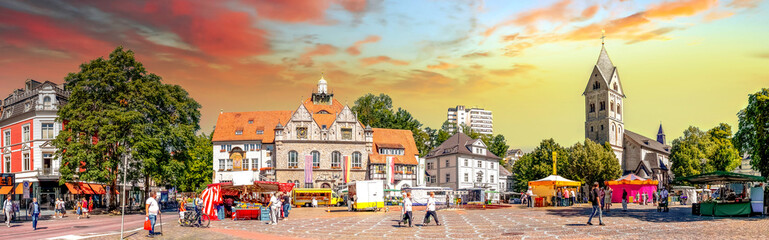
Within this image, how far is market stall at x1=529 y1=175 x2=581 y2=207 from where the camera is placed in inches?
2060

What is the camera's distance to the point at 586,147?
3585 inches

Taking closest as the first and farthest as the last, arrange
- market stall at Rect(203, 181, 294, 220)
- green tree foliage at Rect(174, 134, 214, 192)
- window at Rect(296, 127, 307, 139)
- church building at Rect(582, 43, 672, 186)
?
market stall at Rect(203, 181, 294, 220) → window at Rect(296, 127, 307, 139) → green tree foliage at Rect(174, 134, 214, 192) → church building at Rect(582, 43, 672, 186)

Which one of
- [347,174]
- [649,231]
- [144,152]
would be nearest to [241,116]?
[347,174]

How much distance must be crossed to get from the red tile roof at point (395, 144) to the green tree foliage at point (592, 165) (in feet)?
72.3

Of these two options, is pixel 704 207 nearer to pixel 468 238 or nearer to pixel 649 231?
pixel 649 231

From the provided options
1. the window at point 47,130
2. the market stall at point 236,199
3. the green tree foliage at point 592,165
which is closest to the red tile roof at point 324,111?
the green tree foliage at point 592,165

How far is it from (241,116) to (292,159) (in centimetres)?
1185

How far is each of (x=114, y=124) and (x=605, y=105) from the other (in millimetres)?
99089

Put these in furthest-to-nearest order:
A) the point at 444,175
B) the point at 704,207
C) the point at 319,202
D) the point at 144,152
Answer: the point at 444,175 < the point at 319,202 < the point at 144,152 < the point at 704,207

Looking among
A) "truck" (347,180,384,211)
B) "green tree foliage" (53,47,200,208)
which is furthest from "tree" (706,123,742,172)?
"green tree foliage" (53,47,200,208)

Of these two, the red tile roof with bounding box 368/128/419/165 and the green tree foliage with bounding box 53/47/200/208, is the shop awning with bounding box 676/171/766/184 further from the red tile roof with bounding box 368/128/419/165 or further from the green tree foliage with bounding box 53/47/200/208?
the red tile roof with bounding box 368/128/419/165

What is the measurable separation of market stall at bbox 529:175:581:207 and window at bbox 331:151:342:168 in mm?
34011

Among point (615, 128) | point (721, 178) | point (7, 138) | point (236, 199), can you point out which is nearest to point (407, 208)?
point (721, 178)

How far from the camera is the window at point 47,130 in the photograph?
60031 mm
